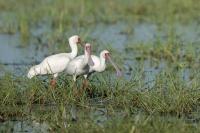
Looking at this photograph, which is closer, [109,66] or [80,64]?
[80,64]

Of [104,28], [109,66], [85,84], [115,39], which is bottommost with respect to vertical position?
[85,84]

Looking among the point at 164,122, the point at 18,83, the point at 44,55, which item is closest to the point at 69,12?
the point at 44,55

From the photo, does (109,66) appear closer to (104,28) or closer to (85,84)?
(85,84)

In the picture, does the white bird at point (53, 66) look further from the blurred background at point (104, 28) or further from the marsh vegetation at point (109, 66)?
the blurred background at point (104, 28)

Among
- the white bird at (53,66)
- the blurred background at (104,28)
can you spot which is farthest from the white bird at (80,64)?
the blurred background at (104,28)

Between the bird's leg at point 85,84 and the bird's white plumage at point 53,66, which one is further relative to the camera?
the bird's white plumage at point 53,66

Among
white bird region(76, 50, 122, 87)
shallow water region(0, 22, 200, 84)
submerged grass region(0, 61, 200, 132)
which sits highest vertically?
shallow water region(0, 22, 200, 84)

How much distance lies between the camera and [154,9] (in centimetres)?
1855

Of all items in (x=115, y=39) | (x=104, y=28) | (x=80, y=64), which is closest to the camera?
(x=80, y=64)

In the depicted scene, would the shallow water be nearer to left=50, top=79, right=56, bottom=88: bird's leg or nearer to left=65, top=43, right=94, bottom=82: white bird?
left=65, top=43, right=94, bottom=82: white bird

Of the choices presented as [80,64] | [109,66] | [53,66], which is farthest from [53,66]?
[109,66]

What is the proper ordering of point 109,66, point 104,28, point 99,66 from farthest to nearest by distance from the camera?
1. point 104,28
2. point 109,66
3. point 99,66

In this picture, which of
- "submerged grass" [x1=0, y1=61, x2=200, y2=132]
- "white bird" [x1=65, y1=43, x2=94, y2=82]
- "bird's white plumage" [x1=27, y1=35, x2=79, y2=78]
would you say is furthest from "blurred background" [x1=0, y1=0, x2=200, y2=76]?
"submerged grass" [x1=0, y1=61, x2=200, y2=132]

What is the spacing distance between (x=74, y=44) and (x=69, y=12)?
314 inches
